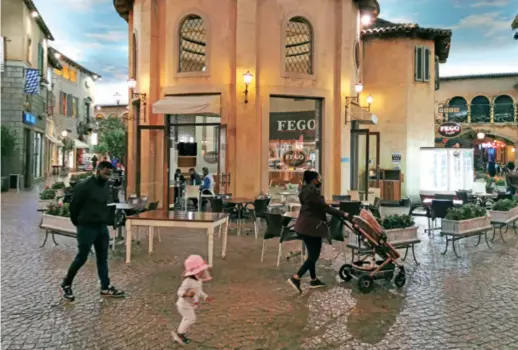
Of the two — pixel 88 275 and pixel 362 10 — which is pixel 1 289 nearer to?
pixel 88 275

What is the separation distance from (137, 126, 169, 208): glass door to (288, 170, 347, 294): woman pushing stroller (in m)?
8.94

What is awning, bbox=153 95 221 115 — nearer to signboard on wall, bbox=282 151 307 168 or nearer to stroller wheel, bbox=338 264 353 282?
signboard on wall, bbox=282 151 307 168

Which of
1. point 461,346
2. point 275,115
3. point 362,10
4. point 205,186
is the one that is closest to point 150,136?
point 205,186

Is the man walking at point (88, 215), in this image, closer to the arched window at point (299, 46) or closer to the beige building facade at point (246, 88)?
the beige building facade at point (246, 88)

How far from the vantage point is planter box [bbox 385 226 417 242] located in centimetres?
765

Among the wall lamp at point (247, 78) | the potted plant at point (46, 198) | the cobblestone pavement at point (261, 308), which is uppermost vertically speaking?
the wall lamp at point (247, 78)

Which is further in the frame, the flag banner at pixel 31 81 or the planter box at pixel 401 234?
the flag banner at pixel 31 81

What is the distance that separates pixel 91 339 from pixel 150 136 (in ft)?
35.6

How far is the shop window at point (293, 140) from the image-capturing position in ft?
48.6

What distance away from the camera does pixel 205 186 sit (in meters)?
14.5

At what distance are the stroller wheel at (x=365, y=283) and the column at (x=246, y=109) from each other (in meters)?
7.81

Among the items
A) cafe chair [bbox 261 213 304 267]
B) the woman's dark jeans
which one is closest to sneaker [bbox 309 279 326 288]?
the woman's dark jeans

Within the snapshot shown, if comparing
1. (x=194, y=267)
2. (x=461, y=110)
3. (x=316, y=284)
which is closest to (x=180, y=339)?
(x=194, y=267)

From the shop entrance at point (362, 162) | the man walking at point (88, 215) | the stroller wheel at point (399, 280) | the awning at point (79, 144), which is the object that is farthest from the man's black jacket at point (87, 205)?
the awning at point (79, 144)
